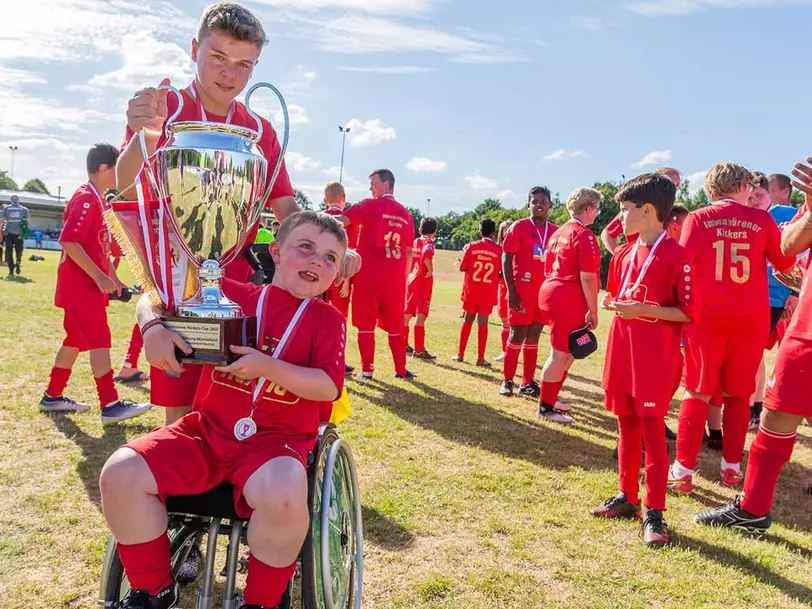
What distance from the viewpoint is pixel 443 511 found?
3627 mm

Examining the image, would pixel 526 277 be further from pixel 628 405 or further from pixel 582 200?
pixel 628 405

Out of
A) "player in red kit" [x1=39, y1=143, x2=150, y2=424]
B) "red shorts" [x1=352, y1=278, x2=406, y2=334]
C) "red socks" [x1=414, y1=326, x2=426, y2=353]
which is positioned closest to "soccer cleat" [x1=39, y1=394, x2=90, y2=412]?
"player in red kit" [x1=39, y1=143, x2=150, y2=424]

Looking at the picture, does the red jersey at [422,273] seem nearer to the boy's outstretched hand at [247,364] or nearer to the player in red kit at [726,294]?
the player in red kit at [726,294]

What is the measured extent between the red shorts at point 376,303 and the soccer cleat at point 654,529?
3871 mm

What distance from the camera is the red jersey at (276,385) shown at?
6.81 ft

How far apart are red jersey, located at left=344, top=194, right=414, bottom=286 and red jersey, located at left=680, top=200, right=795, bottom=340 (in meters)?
3.29

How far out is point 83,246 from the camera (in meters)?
4.84

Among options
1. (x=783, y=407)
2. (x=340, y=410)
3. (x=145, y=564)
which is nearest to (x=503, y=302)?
(x=783, y=407)

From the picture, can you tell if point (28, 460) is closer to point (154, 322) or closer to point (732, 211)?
point (154, 322)

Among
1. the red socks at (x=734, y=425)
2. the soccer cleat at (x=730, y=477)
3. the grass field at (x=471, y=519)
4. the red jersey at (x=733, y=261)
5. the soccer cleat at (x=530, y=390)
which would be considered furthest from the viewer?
the soccer cleat at (x=530, y=390)

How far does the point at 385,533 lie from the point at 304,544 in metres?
1.42

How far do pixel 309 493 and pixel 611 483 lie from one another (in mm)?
2936

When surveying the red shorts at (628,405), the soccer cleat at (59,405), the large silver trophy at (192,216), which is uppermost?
the large silver trophy at (192,216)

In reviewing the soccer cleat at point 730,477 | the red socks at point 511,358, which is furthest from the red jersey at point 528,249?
the soccer cleat at point 730,477
